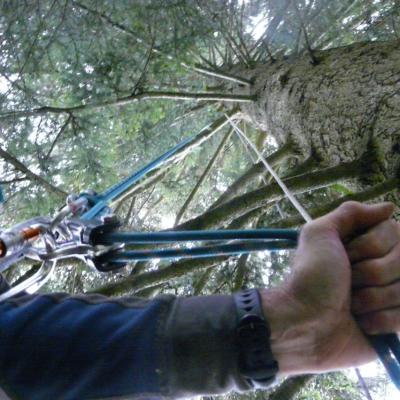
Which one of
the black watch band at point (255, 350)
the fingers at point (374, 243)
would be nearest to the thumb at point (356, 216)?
the fingers at point (374, 243)

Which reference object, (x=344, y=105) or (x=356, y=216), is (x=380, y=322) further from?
(x=344, y=105)

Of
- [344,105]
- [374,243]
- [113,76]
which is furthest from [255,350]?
[113,76]

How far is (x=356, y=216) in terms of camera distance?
117 centimetres

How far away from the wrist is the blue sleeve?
0.76ft

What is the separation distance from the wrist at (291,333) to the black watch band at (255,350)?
0.08 ft

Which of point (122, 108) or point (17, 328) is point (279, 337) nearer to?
point (17, 328)

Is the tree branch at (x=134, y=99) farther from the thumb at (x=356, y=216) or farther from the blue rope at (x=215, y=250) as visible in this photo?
the thumb at (x=356, y=216)

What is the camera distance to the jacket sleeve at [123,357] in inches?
39.2

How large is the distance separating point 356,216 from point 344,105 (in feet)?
4.57

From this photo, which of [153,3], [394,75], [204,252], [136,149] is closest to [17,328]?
[204,252]

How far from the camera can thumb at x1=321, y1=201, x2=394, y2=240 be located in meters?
1.15

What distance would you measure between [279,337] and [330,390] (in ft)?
15.6

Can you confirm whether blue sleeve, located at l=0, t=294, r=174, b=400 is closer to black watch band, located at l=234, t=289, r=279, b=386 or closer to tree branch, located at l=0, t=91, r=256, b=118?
black watch band, located at l=234, t=289, r=279, b=386

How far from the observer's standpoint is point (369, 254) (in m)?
1.13
